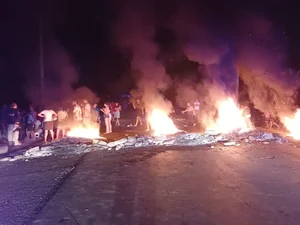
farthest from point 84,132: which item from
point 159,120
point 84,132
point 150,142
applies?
point 150,142

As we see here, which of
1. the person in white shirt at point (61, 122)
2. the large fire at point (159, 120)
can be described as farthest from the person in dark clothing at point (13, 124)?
the large fire at point (159, 120)

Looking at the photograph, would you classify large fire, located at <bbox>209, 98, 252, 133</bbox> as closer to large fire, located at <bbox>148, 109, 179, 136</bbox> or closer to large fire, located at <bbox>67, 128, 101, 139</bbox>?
large fire, located at <bbox>148, 109, 179, 136</bbox>

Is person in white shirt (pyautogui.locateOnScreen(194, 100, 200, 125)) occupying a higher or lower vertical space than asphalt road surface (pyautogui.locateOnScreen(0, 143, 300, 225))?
higher

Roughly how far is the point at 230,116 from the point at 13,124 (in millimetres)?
10924

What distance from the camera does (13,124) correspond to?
41.7 feet

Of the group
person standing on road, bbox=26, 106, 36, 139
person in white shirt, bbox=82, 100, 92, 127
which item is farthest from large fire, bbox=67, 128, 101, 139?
person standing on road, bbox=26, 106, 36, 139

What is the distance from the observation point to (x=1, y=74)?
76.3ft

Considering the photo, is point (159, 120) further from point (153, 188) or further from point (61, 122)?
point (153, 188)

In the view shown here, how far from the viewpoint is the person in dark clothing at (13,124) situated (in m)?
12.6

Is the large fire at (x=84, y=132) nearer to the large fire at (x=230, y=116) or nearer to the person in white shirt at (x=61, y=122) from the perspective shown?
the person in white shirt at (x=61, y=122)

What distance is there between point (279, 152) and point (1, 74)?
18785mm

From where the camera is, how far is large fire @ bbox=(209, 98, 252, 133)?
714 inches

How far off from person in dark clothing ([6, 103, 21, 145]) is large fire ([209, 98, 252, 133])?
968 cm

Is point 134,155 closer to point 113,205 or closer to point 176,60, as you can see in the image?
point 113,205
